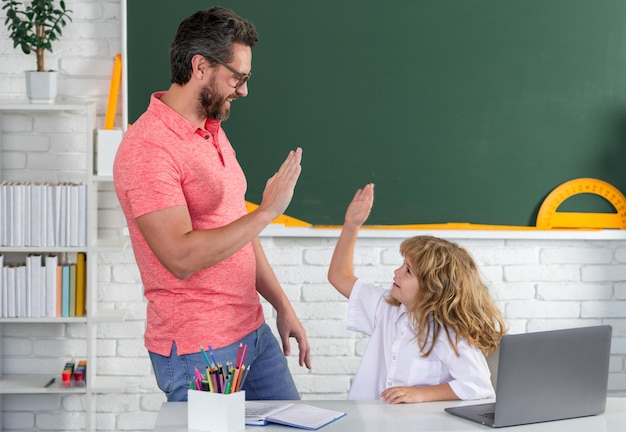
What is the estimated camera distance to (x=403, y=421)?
1858 mm

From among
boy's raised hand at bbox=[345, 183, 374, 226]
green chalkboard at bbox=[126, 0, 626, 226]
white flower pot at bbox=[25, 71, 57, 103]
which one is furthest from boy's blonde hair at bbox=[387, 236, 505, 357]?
white flower pot at bbox=[25, 71, 57, 103]

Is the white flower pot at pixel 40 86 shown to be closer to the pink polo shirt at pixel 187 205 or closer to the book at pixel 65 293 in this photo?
the book at pixel 65 293

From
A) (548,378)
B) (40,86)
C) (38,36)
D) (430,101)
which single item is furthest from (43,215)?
(548,378)

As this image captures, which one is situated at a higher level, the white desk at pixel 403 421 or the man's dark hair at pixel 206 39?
the man's dark hair at pixel 206 39

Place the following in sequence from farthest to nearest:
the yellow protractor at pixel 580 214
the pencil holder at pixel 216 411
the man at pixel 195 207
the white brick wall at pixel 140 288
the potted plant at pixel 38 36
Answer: the yellow protractor at pixel 580 214, the white brick wall at pixel 140 288, the potted plant at pixel 38 36, the man at pixel 195 207, the pencil holder at pixel 216 411

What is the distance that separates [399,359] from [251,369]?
379 millimetres

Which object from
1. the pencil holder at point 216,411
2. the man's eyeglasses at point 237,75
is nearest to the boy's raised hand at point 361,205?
the man's eyeglasses at point 237,75

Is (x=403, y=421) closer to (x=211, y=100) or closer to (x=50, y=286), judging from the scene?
(x=211, y=100)

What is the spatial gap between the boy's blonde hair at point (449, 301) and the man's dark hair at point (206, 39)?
27.0 inches

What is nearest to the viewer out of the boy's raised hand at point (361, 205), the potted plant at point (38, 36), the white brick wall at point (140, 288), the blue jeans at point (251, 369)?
the blue jeans at point (251, 369)

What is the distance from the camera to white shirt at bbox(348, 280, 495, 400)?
6.83 feet

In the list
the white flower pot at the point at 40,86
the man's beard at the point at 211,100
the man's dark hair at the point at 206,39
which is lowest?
the man's beard at the point at 211,100

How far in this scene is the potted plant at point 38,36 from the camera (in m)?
2.98

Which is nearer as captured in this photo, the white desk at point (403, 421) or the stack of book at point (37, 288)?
the white desk at point (403, 421)
